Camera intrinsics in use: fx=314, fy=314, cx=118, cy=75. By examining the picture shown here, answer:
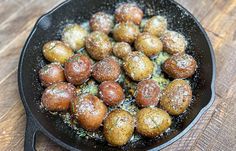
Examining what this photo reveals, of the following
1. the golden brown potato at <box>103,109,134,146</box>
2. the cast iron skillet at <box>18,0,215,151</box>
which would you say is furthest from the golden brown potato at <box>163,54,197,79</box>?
the golden brown potato at <box>103,109,134,146</box>

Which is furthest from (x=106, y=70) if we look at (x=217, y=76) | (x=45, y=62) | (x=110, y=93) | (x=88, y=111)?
(x=217, y=76)

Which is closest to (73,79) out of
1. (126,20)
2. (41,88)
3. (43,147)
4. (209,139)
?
(41,88)

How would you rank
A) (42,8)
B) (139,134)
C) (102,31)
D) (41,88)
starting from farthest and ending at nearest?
(42,8), (102,31), (41,88), (139,134)

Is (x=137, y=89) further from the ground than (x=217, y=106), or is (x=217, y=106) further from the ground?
(x=137, y=89)

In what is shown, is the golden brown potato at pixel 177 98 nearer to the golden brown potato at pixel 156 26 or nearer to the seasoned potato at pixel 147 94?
the seasoned potato at pixel 147 94

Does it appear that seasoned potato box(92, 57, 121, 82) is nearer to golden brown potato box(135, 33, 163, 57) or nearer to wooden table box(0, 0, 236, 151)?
golden brown potato box(135, 33, 163, 57)

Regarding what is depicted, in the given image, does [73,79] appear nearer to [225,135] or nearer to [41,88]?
[41,88]

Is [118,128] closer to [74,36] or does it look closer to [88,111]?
[88,111]
